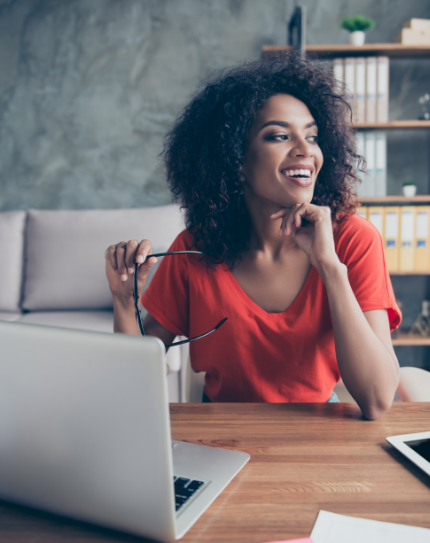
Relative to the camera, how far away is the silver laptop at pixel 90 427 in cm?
36

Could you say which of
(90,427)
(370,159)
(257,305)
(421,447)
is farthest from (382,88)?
(90,427)

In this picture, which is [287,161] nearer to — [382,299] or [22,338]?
[382,299]

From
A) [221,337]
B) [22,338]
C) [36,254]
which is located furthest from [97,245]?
[22,338]

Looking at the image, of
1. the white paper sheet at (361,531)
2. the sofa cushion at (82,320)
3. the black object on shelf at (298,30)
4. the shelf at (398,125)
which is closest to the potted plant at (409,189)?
the shelf at (398,125)

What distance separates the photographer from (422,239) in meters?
2.31

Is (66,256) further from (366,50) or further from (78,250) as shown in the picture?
(366,50)

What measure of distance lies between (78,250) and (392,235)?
5.57ft

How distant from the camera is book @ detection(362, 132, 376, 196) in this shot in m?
2.29

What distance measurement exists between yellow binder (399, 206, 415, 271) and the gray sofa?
1201mm

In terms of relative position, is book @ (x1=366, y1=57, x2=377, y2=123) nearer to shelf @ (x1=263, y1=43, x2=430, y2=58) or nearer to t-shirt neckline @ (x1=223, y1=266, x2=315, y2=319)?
shelf @ (x1=263, y1=43, x2=430, y2=58)

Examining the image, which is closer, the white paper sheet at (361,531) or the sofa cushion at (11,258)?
the white paper sheet at (361,531)

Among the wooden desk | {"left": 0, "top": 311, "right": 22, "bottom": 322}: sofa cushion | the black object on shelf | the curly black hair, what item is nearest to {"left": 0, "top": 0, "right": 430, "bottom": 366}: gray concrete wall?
the black object on shelf

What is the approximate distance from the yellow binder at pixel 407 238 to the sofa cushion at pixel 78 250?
122 centimetres

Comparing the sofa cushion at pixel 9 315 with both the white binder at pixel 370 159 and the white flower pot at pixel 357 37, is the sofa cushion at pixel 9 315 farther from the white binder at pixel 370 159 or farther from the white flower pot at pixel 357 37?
the white flower pot at pixel 357 37
